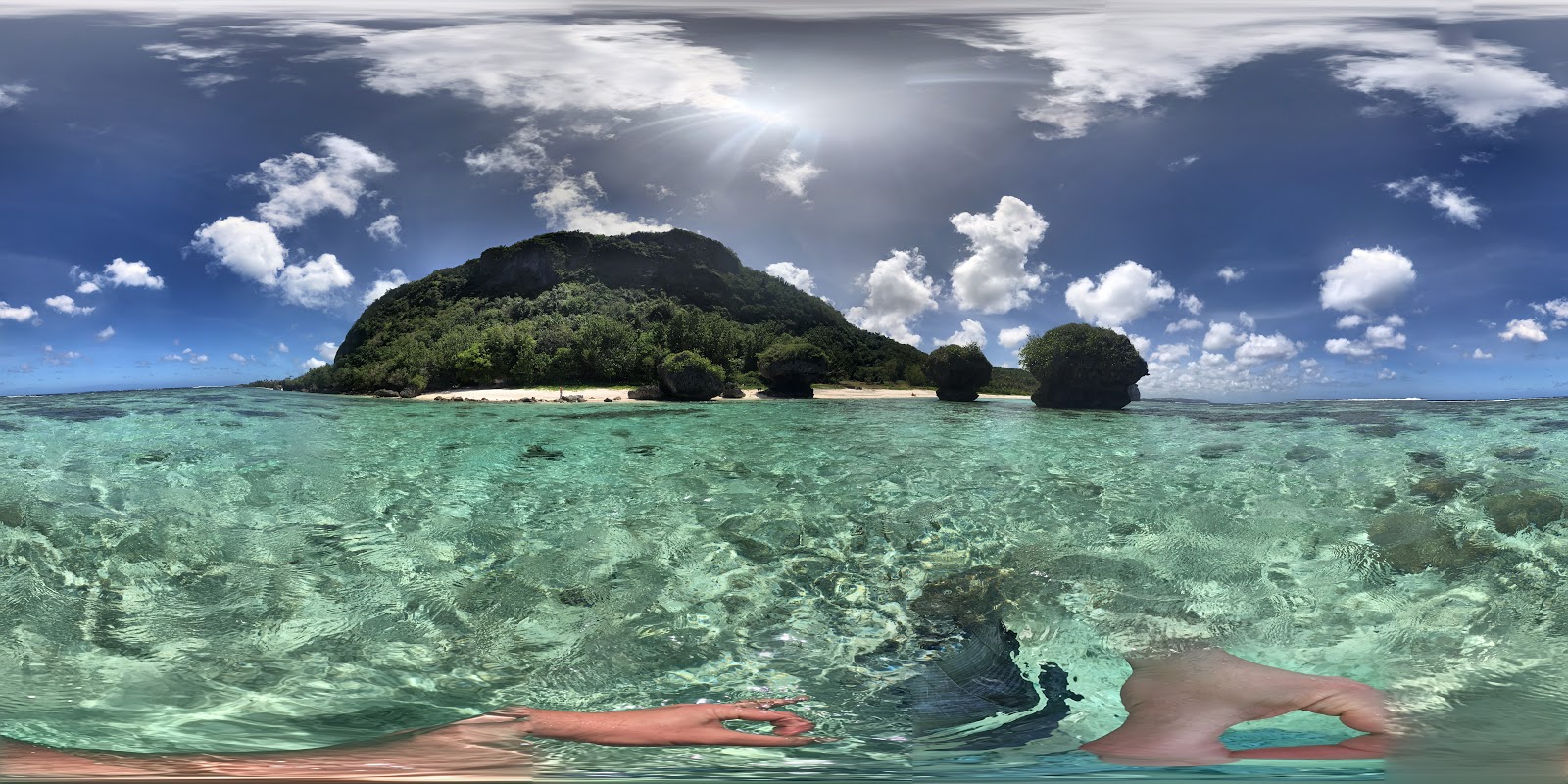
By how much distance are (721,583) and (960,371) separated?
108 feet

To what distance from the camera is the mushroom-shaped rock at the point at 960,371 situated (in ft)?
119

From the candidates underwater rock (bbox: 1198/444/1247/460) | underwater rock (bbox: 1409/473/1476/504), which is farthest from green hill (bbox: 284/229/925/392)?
underwater rock (bbox: 1409/473/1476/504)

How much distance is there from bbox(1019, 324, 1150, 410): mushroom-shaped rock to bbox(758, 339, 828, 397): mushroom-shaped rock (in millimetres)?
14390

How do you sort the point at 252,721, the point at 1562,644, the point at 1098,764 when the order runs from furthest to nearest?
1. the point at 1562,644
2. the point at 252,721
3. the point at 1098,764

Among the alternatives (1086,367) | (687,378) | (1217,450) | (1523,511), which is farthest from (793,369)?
(1523,511)

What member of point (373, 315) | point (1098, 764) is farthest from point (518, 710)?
point (373, 315)

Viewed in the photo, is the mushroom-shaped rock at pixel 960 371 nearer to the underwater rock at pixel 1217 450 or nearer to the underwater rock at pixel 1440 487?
the underwater rock at pixel 1217 450

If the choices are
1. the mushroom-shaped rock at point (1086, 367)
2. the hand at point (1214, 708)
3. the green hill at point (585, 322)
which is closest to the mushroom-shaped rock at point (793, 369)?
the green hill at point (585, 322)

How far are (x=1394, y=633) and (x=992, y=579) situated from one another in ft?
9.56

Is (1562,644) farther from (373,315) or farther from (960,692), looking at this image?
(373,315)

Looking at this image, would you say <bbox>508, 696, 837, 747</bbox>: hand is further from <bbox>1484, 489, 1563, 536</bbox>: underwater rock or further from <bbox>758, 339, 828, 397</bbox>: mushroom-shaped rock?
<bbox>758, 339, 828, 397</bbox>: mushroom-shaped rock

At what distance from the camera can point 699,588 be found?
18.1ft

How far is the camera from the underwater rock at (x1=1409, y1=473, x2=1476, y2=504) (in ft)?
27.6

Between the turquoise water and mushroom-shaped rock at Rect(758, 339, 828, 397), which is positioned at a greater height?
mushroom-shaped rock at Rect(758, 339, 828, 397)
